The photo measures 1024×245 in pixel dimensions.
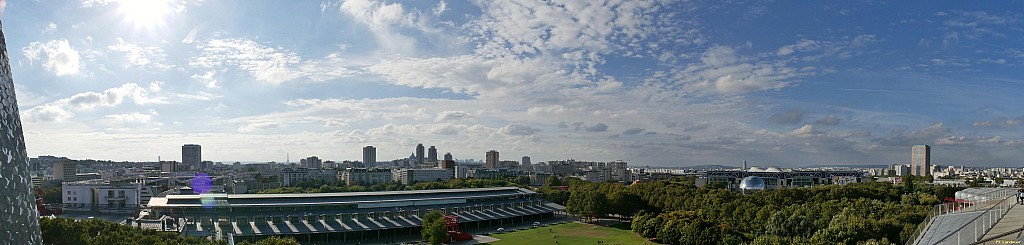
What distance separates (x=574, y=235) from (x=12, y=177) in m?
47.9

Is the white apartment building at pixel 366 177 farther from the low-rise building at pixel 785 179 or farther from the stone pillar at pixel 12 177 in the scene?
the stone pillar at pixel 12 177

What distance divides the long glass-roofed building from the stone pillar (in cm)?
3590

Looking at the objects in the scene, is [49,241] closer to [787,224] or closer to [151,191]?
[787,224]

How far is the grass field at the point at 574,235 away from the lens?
49094mm

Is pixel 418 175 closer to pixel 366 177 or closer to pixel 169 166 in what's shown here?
pixel 366 177

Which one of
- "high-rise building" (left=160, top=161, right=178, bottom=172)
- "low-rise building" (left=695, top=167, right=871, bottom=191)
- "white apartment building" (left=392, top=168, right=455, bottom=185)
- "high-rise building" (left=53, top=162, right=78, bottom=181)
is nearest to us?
"low-rise building" (left=695, top=167, right=871, bottom=191)

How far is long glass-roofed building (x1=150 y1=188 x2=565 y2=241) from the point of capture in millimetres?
46094

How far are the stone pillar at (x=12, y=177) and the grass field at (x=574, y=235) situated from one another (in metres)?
41.6

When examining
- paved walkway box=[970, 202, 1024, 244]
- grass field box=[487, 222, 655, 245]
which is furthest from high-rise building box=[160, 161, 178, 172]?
paved walkway box=[970, 202, 1024, 244]

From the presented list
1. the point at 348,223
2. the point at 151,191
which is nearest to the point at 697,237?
the point at 348,223

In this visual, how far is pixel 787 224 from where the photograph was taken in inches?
1430

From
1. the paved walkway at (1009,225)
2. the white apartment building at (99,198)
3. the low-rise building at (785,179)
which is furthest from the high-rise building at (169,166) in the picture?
the paved walkway at (1009,225)

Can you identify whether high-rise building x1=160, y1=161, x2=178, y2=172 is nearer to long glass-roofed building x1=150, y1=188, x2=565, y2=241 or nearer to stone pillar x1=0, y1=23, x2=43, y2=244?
long glass-roofed building x1=150, y1=188, x2=565, y2=241

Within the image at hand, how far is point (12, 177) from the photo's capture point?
26.3ft
